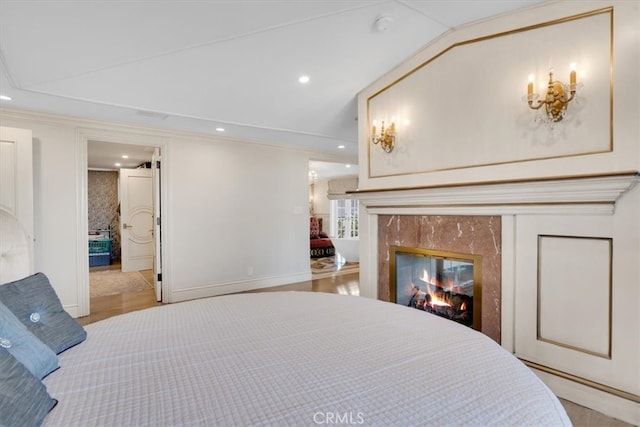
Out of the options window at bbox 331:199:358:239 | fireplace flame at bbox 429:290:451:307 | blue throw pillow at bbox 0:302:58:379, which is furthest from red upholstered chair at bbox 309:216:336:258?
blue throw pillow at bbox 0:302:58:379

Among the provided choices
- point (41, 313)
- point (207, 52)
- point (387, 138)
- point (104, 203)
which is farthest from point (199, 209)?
point (104, 203)

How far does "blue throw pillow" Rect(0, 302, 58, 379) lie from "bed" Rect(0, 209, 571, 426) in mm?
32

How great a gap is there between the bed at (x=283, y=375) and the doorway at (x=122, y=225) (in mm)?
3395

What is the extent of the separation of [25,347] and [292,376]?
0.82m

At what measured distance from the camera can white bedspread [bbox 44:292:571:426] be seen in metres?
0.83

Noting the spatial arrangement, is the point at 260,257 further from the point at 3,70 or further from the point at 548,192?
the point at 548,192

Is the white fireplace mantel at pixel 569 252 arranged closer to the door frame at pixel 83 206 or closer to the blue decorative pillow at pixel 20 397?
the blue decorative pillow at pixel 20 397

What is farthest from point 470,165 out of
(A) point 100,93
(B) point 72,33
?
(A) point 100,93

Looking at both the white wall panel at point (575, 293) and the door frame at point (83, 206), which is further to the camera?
the door frame at point (83, 206)

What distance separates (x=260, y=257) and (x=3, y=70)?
3482 millimetres

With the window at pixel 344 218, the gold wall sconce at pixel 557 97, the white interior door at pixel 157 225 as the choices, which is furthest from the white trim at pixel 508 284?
the window at pixel 344 218

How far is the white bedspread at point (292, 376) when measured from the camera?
2.72ft

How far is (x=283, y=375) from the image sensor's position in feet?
3.32

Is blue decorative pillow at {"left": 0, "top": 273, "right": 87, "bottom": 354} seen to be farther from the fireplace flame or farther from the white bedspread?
the fireplace flame
